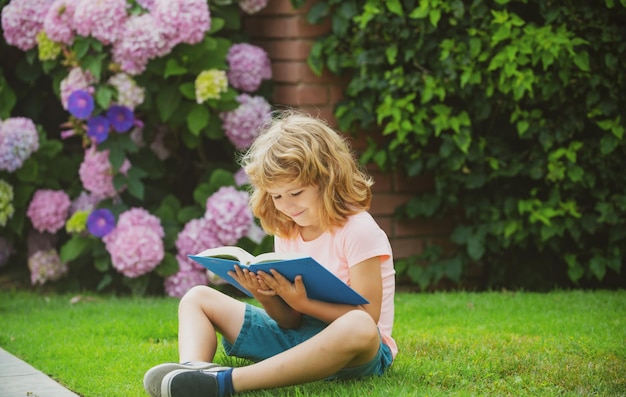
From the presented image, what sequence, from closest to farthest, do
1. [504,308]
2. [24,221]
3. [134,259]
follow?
[504,308], [134,259], [24,221]

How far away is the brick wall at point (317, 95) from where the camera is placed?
15.5ft

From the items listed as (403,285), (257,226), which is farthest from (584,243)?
(257,226)

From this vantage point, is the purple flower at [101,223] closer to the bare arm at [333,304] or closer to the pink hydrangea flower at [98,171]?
the pink hydrangea flower at [98,171]

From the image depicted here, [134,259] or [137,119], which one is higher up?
[137,119]

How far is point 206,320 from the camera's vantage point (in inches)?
104

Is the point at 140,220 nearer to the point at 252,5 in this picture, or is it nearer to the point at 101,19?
the point at 101,19

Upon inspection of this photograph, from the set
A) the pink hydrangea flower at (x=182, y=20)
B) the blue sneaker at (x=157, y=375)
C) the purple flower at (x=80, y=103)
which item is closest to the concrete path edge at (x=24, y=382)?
the blue sneaker at (x=157, y=375)

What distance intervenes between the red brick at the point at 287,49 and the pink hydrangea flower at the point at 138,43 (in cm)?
78

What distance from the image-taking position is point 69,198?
472 cm

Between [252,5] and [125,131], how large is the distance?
38.2 inches

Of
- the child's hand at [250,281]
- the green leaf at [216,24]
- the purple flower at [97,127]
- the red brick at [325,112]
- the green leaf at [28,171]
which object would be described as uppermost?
the green leaf at [216,24]

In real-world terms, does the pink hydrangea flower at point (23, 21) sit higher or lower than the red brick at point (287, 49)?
higher

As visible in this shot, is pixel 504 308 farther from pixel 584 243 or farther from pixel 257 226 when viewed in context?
pixel 257 226

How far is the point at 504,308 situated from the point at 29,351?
2024 millimetres
